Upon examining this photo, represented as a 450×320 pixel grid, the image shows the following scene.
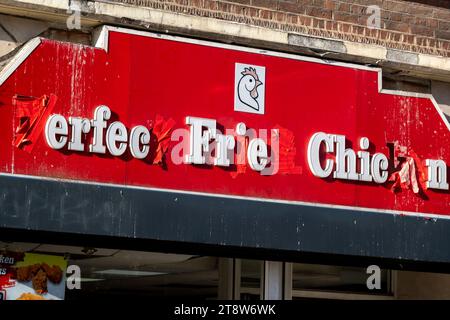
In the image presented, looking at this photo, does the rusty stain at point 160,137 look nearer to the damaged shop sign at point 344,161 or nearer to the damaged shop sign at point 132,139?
the damaged shop sign at point 132,139

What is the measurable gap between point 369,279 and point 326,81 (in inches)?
94.5

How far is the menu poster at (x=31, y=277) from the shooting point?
739 cm

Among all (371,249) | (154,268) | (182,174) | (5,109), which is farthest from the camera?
(154,268)

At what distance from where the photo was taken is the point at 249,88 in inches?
307

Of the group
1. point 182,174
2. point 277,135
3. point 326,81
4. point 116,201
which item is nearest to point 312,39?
point 326,81

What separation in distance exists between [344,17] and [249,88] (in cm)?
136

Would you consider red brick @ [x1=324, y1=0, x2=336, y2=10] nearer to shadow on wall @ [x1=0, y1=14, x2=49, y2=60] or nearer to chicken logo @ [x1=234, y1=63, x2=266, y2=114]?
chicken logo @ [x1=234, y1=63, x2=266, y2=114]

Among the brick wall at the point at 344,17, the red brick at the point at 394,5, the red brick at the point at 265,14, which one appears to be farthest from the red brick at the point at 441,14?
the red brick at the point at 265,14

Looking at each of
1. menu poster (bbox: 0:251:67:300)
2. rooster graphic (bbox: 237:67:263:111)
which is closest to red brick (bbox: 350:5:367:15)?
rooster graphic (bbox: 237:67:263:111)

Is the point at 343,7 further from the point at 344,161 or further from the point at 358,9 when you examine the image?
the point at 344,161

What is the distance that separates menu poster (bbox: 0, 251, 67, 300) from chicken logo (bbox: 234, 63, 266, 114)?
73.9 inches

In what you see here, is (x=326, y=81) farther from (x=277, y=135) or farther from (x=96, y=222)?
(x=96, y=222)
